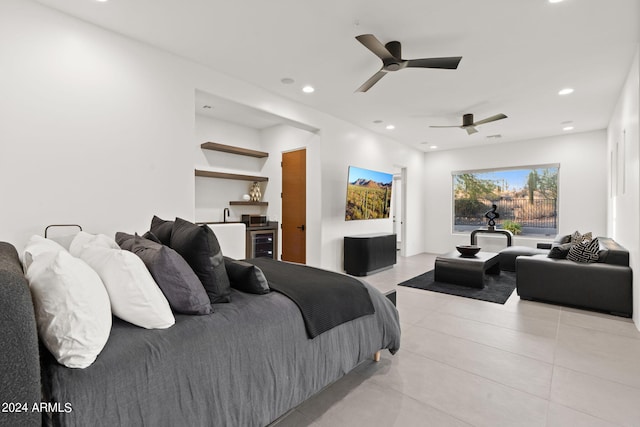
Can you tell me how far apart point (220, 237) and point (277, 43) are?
239cm

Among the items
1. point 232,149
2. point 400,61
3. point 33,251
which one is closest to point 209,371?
point 33,251

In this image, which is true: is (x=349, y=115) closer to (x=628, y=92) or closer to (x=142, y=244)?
(x=628, y=92)

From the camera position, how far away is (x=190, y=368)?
1.34 m

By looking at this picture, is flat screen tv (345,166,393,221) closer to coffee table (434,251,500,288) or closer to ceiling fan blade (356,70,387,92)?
coffee table (434,251,500,288)

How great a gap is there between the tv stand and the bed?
11.3 ft

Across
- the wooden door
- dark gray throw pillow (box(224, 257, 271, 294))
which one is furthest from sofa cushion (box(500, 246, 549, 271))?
dark gray throw pillow (box(224, 257, 271, 294))

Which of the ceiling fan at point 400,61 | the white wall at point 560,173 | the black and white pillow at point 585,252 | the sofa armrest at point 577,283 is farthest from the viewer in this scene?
the white wall at point 560,173

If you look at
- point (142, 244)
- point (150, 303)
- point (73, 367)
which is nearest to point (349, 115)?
point (142, 244)

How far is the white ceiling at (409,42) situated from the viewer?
2.60 metres

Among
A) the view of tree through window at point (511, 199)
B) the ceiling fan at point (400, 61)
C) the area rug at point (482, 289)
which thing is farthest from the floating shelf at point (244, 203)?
the view of tree through window at point (511, 199)

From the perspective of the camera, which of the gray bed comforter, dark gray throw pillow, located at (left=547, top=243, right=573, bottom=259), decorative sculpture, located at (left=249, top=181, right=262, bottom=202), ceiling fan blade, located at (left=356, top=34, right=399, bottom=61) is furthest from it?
decorative sculpture, located at (left=249, top=181, right=262, bottom=202)

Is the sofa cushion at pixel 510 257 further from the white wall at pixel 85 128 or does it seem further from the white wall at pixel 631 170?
the white wall at pixel 85 128

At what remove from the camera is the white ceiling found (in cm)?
260

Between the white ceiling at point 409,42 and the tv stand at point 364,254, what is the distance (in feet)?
7.37
